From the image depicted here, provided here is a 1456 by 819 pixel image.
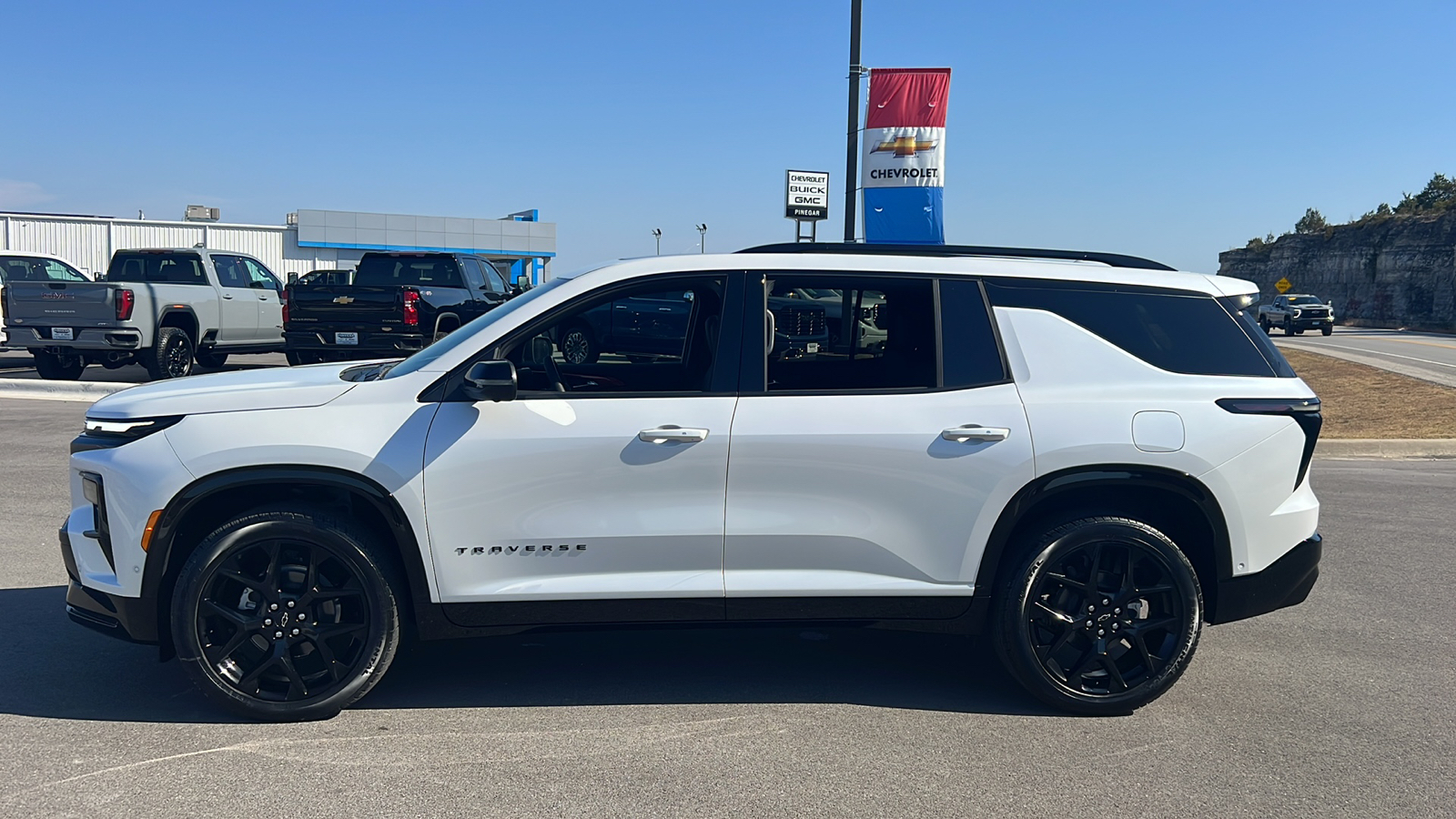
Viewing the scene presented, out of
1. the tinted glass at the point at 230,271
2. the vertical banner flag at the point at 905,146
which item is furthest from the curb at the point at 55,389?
the vertical banner flag at the point at 905,146

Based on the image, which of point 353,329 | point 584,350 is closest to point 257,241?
point 353,329

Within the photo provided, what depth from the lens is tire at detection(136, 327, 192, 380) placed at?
15.8 meters

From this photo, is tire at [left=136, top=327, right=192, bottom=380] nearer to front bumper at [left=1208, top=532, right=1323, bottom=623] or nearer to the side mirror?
the side mirror

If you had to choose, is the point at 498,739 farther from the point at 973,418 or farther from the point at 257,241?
the point at 257,241

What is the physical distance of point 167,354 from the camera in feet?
52.3

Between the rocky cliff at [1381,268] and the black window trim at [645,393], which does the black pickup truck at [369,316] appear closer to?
the black window trim at [645,393]

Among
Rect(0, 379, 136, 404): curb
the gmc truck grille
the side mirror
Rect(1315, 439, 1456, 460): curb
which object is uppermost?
the gmc truck grille

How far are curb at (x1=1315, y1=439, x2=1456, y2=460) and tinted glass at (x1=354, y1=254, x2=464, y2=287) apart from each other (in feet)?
39.0

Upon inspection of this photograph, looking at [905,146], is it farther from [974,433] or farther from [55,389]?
[974,433]

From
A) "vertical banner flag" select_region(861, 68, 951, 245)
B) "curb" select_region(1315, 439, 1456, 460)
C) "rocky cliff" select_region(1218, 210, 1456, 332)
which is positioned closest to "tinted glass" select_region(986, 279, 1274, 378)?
"curb" select_region(1315, 439, 1456, 460)

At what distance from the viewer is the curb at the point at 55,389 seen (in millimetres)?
14375

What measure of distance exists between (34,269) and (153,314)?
439 cm

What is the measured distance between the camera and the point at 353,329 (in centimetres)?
1625

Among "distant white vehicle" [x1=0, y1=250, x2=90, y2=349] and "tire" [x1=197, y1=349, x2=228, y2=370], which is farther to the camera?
"tire" [x1=197, y1=349, x2=228, y2=370]
